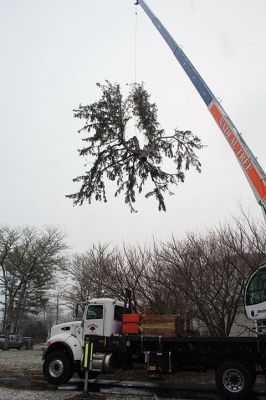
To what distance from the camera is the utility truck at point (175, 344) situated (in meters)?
10.9

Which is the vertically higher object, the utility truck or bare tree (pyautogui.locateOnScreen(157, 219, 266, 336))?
bare tree (pyautogui.locateOnScreen(157, 219, 266, 336))

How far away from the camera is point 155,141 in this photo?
12453 mm

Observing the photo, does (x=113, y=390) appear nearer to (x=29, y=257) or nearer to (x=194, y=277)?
(x=194, y=277)

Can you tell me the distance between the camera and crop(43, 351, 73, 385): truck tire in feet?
42.1

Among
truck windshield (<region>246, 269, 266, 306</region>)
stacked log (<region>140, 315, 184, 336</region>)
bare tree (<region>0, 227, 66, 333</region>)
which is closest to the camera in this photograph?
truck windshield (<region>246, 269, 266, 306</region>)

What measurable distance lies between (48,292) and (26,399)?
47963 mm

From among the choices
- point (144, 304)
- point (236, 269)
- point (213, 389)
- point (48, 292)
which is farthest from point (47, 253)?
point (213, 389)

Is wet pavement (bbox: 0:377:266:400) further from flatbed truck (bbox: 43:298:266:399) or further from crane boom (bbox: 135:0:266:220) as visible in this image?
crane boom (bbox: 135:0:266:220)

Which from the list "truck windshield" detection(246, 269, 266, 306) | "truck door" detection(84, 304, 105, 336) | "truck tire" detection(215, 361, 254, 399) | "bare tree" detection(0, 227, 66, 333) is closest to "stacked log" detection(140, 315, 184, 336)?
"truck door" detection(84, 304, 105, 336)

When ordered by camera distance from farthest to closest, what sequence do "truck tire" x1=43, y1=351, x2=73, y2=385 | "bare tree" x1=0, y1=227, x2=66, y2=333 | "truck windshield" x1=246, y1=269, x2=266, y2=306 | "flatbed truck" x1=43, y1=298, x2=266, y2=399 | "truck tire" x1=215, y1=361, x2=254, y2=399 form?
1. "bare tree" x1=0, y1=227, x2=66, y2=333
2. "truck tire" x1=43, y1=351, x2=73, y2=385
3. "truck windshield" x1=246, y1=269, x2=266, y2=306
4. "flatbed truck" x1=43, y1=298, x2=266, y2=399
5. "truck tire" x1=215, y1=361, x2=254, y2=399

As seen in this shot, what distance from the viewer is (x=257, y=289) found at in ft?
37.7

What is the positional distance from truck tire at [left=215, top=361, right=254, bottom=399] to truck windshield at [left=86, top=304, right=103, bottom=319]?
Result: 167 inches

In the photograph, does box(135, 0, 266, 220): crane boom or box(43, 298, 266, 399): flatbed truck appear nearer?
box(135, 0, 266, 220): crane boom

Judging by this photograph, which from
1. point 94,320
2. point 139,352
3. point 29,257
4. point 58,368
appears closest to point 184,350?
point 139,352
